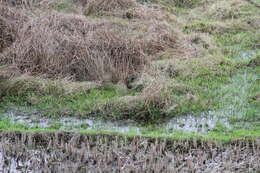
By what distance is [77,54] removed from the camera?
8.86 metres

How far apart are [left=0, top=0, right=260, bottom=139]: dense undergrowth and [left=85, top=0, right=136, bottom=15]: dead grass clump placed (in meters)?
0.31

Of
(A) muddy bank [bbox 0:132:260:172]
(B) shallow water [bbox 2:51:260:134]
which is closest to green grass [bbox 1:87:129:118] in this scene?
(B) shallow water [bbox 2:51:260:134]

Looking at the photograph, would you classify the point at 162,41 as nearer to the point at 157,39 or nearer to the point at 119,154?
the point at 157,39

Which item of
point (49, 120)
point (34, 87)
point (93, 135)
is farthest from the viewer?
point (34, 87)

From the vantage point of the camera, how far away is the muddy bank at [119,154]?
19.5 feet

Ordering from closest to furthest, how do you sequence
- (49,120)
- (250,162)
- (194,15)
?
(250,162), (49,120), (194,15)

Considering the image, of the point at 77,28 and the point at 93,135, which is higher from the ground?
the point at 77,28

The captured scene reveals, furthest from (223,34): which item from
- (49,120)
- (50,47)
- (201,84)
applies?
(49,120)

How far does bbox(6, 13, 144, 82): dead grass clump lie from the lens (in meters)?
8.69

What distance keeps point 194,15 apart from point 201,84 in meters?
4.46

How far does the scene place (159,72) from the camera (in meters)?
8.63

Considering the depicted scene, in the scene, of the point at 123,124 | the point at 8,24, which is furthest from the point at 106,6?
the point at 123,124

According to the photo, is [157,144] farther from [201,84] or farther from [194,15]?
[194,15]

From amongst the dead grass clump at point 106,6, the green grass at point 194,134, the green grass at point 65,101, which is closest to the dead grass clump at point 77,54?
the green grass at point 65,101
